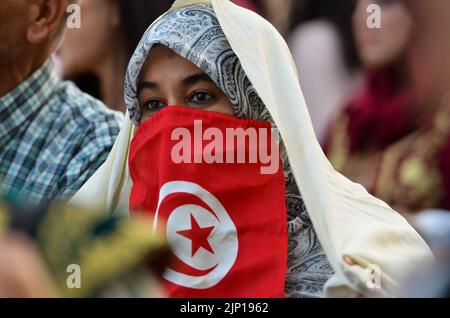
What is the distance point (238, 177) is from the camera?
9.46 ft

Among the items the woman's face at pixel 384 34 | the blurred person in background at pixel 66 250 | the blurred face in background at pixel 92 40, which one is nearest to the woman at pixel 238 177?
the blurred person in background at pixel 66 250

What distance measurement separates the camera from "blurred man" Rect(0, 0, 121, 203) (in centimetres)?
345

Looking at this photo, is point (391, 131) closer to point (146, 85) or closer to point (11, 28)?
point (11, 28)

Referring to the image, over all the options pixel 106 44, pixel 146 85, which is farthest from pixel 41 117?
pixel 106 44

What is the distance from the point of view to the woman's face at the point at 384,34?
489cm

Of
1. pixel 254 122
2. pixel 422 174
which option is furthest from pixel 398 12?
pixel 254 122

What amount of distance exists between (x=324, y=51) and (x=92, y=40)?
104 centimetres

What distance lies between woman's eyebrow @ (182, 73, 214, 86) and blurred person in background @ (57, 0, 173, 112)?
165cm

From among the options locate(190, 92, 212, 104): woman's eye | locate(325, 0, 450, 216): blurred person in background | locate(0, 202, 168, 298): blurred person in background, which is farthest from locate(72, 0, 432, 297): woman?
locate(325, 0, 450, 216): blurred person in background

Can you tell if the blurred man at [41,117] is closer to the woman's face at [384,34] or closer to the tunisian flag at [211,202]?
the tunisian flag at [211,202]

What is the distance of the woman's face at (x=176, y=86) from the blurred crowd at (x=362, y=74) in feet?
5.29

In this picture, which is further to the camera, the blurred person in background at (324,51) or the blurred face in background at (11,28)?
the blurred person in background at (324,51)

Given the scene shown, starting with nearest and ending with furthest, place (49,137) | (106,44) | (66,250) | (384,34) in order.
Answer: (66,250) < (49,137) < (106,44) < (384,34)

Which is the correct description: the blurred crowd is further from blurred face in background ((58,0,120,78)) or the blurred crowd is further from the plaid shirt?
the plaid shirt
